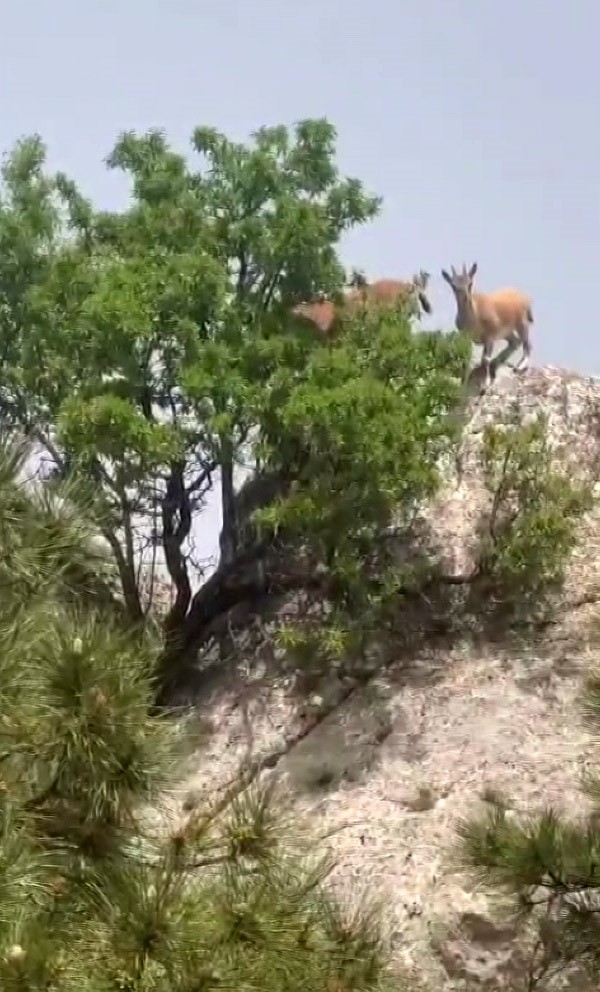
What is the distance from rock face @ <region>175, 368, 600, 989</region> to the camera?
156 inches

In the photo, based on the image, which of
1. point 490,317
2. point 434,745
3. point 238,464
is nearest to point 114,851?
point 434,745

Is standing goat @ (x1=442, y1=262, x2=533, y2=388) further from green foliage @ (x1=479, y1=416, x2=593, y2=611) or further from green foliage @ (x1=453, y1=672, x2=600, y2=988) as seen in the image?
green foliage @ (x1=453, y1=672, x2=600, y2=988)

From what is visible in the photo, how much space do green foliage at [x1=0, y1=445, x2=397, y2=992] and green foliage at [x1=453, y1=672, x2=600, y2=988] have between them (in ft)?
1.50

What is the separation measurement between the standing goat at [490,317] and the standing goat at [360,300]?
0.90 ft

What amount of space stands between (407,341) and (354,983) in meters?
2.59

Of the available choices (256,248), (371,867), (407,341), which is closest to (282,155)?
(256,248)

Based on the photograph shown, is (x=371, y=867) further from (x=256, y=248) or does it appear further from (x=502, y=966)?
(x=256, y=248)

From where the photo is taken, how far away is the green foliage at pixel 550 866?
2947 mm

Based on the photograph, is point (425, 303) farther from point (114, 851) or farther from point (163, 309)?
point (114, 851)

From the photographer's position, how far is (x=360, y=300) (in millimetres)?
4820

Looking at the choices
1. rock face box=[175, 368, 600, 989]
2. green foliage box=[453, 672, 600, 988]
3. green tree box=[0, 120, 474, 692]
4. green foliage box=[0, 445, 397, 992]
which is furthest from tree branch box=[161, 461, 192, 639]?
green foliage box=[453, 672, 600, 988]

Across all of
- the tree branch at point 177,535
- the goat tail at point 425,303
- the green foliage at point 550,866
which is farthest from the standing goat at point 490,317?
the green foliage at point 550,866

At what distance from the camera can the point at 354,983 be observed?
254 cm

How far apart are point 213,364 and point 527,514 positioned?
4.78 ft
